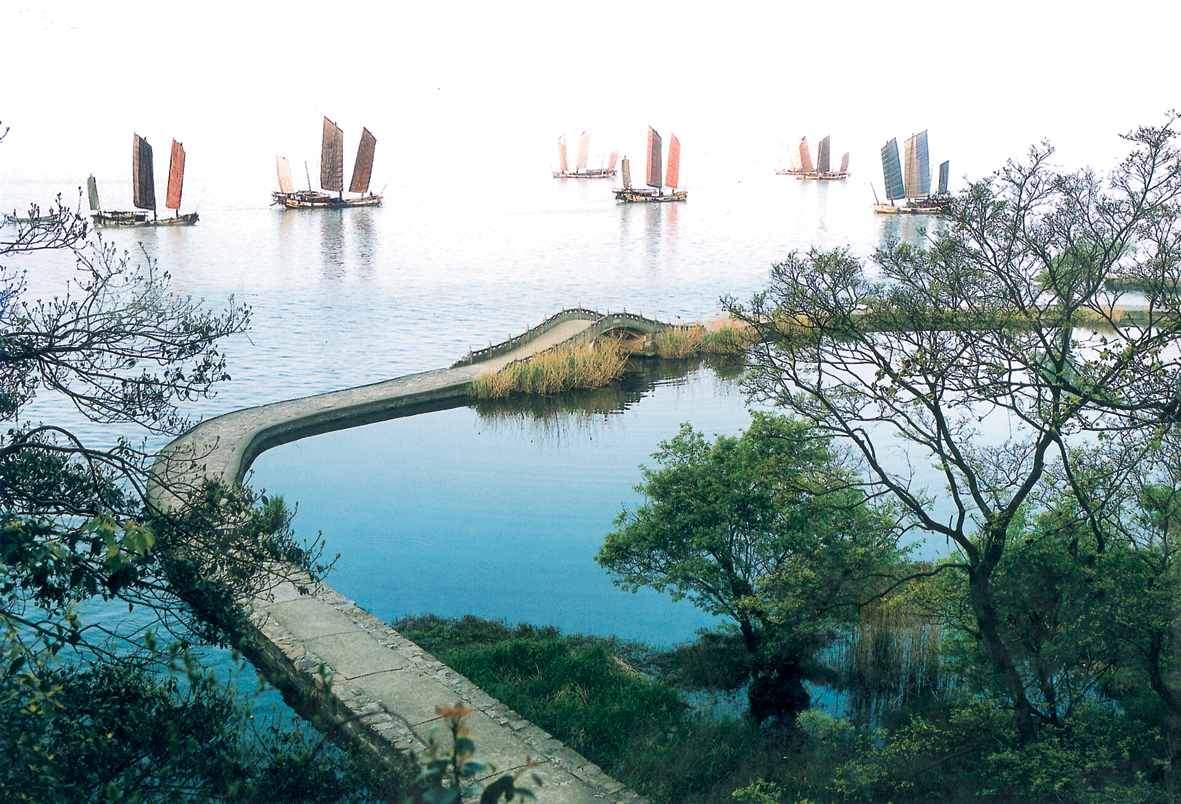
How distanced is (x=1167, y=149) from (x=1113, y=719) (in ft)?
20.6

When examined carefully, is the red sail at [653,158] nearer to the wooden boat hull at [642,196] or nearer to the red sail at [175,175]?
the wooden boat hull at [642,196]

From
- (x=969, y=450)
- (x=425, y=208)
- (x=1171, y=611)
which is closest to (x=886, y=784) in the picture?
(x=1171, y=611)

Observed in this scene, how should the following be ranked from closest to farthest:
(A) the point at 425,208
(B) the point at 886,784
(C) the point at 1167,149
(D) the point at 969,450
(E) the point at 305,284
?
(B) the point at 886,784 < (C) the point at 1167,149 < (D) the point at 969,450 < (E) the point at 305,284 < (A) the point at 425,208

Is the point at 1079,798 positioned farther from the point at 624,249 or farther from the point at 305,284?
the point at 624,249

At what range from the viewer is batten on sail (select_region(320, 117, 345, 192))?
85875mm

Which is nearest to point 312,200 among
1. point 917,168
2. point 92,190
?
point 92,190

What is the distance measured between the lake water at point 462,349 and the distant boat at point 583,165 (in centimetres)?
3664

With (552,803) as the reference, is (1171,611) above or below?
above

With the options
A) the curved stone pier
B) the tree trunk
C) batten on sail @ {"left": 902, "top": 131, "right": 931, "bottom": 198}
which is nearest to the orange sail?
batten on sail @ {"left": 902, "top": 131, "right": 931, "bottom": 198}

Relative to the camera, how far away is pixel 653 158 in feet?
348

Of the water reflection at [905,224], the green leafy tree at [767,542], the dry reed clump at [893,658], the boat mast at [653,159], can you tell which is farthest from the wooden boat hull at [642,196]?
the green leafy tree at [767,542]

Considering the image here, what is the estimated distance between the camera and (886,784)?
30.9 ft

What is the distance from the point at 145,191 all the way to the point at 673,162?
61.1 meters

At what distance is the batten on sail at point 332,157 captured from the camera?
8588 cm
